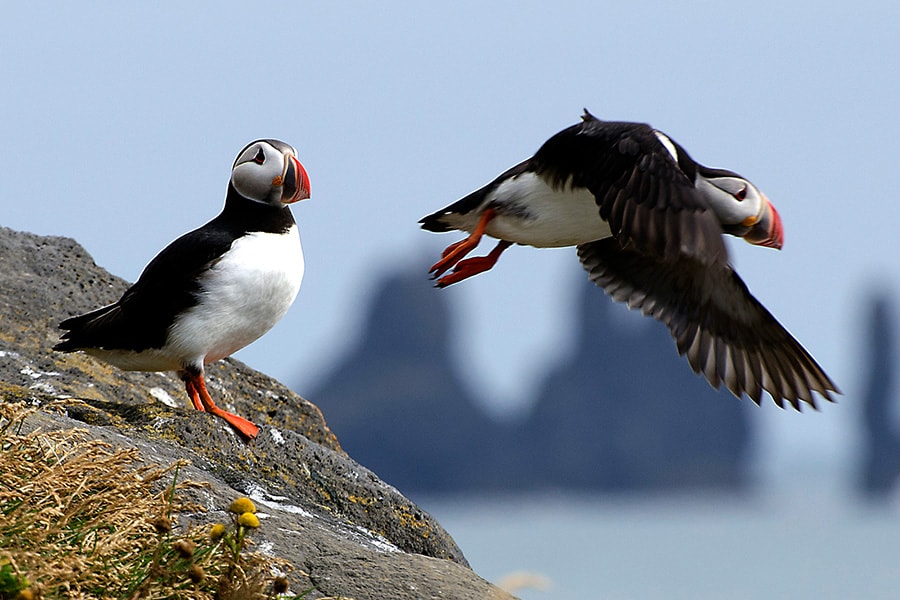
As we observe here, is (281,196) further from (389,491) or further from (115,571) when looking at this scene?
(115,571)

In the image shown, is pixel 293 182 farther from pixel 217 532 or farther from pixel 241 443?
pixel 217 532

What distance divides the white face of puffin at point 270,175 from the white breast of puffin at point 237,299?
284 mm

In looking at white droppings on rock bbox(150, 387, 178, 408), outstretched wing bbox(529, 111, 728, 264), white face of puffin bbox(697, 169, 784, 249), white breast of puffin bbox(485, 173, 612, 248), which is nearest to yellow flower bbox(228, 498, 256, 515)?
outstretched wing bbox(529, 111, 728, 264)

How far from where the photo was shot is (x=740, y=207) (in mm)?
7000

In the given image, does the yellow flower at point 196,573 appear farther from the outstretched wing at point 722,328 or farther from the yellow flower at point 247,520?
the outstretched wing at point 722,328

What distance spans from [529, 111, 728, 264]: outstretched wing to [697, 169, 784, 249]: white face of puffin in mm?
698

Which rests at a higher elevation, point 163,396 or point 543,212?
point 543,212

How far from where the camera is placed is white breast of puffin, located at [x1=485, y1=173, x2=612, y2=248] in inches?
270

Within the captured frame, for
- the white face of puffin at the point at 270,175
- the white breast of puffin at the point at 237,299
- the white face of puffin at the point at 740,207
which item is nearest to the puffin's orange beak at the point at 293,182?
the white face of puffin at the point at 270,175

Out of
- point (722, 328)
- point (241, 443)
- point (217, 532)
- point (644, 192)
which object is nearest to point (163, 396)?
point (241, 443)

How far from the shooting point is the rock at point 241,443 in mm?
4586

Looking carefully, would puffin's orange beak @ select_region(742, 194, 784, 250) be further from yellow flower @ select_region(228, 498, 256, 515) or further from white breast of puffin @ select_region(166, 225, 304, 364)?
yellow flower @ select_region(228, 498, 256, 515)

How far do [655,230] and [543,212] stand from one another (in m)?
1.27

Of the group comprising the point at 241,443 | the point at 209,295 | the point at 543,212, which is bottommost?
the point at 241,443
